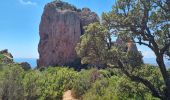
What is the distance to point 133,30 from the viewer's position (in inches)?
625

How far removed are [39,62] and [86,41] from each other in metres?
60.3

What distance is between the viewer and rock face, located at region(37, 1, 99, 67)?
70.5 meters

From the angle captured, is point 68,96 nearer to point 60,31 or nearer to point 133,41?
point 133,41

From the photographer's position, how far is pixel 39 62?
75.3 metres

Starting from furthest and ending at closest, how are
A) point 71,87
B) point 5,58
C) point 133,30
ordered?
point 5,58, point 71,87, point 133,30

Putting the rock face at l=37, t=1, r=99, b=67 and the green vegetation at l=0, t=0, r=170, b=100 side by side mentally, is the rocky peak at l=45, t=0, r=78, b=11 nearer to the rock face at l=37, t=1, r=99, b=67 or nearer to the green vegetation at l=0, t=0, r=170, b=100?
the rock face at l=37, t=1, r=99, b=67

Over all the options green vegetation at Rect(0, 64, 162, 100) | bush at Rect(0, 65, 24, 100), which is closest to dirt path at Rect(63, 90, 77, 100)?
green vegetation at Rect(0, 64, 162, 100)

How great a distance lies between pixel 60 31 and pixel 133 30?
56735 mm

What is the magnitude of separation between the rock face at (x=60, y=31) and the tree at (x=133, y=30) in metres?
53.0

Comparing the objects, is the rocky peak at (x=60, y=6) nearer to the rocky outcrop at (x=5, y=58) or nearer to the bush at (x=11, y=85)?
the rocky outcrop at (x=5, y=58)

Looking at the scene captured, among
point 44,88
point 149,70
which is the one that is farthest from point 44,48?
point 149,70

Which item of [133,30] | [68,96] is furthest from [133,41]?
[68,96]

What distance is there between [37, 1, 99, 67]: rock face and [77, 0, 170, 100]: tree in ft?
174

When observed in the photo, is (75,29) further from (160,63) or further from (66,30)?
(160,63)
